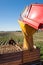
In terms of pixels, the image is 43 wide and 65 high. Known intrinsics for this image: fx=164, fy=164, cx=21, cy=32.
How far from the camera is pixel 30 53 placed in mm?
8977

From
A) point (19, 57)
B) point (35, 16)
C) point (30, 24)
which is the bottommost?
point (19, 57)

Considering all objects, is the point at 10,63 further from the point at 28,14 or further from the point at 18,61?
the point at 28,14

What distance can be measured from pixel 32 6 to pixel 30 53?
306 centimetres

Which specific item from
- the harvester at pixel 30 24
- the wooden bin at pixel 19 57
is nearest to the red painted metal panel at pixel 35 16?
the harvester at pixel 30 24

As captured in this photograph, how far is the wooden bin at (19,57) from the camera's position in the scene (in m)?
8.51

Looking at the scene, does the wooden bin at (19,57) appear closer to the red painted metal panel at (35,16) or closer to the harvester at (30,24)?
the harvester at (30,24)

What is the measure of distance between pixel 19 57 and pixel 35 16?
3345 millimetres

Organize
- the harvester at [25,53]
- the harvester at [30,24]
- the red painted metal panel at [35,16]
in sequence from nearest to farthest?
the red painted metal panel at [35,16]
the harvester at [30,24]
the harvester at [25,53]

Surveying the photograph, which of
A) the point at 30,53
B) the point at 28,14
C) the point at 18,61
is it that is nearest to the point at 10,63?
the point at 18,61

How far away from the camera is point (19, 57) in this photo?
883 centimetres

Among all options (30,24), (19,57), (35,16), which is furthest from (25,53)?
(35,16)

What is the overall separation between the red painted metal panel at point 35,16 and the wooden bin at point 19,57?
246 centimetres

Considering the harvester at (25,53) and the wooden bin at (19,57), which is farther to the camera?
the wooden bin at (19,57)

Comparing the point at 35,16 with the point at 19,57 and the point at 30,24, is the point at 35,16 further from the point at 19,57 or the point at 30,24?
the point at 19,57
